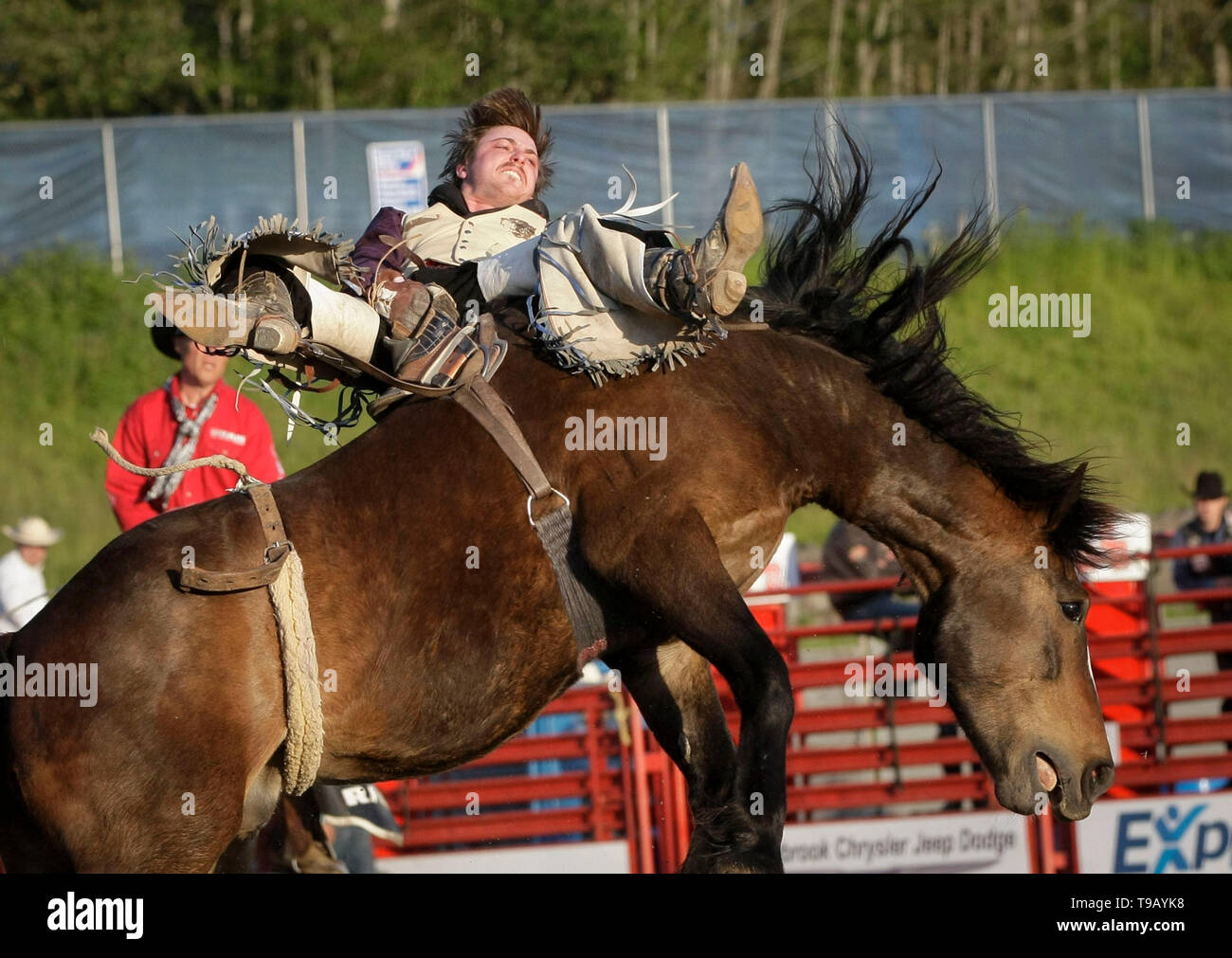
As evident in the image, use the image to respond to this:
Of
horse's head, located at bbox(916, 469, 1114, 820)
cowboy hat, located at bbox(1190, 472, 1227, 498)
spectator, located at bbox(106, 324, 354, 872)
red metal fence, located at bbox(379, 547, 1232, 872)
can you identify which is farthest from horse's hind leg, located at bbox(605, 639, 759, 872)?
cowboy hat, located at bbox(1190, 472, 1227, 498)

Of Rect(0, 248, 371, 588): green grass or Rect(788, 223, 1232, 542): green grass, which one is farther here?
Rect(788, 223, 1232, 542): green grass

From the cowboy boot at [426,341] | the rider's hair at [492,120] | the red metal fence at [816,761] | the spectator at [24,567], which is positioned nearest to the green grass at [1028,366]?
the spectator at [24,567]

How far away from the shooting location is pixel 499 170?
4.43 m

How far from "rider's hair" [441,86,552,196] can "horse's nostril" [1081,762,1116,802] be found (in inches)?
90.6

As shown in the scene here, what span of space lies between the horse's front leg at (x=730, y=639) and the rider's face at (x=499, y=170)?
1284 millimetres

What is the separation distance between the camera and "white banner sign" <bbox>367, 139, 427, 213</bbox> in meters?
14.9

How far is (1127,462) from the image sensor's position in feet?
51.3

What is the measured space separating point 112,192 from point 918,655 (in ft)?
45.3

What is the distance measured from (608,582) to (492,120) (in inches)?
61.9

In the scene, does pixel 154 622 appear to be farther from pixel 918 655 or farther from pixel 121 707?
pixel 918 655

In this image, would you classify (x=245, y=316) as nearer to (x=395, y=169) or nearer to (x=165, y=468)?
(x=165, y=468)

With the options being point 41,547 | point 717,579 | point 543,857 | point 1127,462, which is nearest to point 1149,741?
point 543,857

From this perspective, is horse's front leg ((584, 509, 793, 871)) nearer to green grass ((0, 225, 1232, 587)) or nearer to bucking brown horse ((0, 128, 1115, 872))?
bucking brown horse ((0, 128, 1115, 872))

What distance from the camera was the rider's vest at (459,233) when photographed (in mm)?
4371
